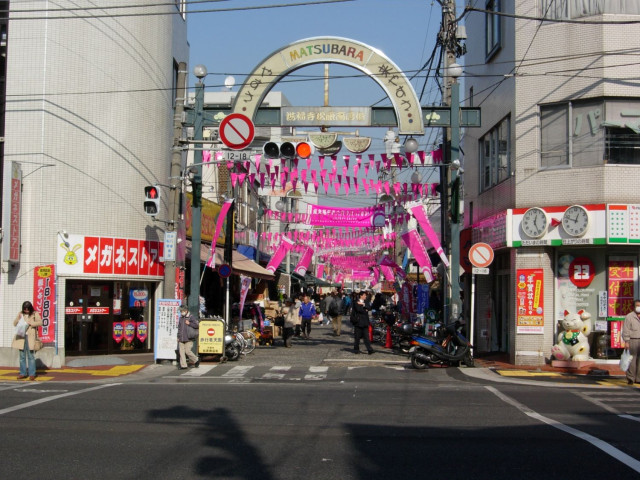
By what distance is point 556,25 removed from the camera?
19719mm

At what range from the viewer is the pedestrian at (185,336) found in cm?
1922

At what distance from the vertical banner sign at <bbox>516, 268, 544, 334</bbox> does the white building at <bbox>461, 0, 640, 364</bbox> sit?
3 cm

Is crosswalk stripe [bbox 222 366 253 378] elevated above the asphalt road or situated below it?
below

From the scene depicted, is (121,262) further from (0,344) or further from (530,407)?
(530,407)

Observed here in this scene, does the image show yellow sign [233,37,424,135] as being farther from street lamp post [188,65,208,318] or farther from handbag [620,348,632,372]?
handbag [620,348,632,372]

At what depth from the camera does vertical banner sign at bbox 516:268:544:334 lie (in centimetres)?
1956

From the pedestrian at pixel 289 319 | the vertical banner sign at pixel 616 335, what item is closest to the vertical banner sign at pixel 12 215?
the pedestrian at pixel 289 319

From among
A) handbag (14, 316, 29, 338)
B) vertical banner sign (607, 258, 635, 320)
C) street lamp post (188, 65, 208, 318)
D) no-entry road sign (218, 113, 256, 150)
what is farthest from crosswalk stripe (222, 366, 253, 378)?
vertical banner sign (607, 258, 635, 320)

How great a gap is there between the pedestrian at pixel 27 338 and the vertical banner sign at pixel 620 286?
46.3 ft

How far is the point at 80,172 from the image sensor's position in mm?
19984

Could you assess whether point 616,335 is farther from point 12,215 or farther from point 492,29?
point 12,215

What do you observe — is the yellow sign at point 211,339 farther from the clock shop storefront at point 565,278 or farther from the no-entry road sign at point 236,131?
the clock shop storefront at point 565,278

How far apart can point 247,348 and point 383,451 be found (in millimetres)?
15274

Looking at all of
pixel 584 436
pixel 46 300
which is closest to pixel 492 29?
pixel 46 300
